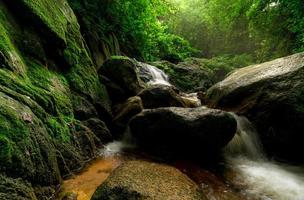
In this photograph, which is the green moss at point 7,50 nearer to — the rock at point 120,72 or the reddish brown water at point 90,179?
the reddish brown water at point 90,179

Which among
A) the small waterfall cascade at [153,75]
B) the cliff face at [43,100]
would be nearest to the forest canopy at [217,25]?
the small waterfall cascade at [153,75]

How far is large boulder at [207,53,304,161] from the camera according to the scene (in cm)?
689

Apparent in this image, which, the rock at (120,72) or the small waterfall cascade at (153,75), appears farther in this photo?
the small waterfall cascade at (153,75)

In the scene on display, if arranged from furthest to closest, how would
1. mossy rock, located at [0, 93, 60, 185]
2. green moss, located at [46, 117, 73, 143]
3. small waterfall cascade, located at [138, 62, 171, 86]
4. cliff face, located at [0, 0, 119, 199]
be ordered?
1. small waterfall cascade, located at [138, 62, 171, 86]
2. green moss, located at [46, 117, 73, 143]
3. cliff face, located at [0, 0, 119, 199]
4. mossy rock, located at [0, 93, 60, 185]

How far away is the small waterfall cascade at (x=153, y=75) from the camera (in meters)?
13.7

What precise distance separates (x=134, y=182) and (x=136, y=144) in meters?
3.37

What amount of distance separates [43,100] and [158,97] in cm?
435

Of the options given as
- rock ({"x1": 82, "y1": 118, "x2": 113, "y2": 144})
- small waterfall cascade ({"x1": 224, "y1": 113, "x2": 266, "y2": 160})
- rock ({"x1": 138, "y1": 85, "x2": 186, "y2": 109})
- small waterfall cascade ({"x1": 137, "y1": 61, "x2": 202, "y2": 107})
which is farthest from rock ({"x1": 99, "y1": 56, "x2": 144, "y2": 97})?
small waterfall cascade ({"x1": 137, "y1": 61, "x2": 202, "y2": 107})

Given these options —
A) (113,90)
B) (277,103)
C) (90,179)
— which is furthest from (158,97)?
(90,179)

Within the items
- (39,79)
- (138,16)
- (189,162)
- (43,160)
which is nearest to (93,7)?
(138,16)

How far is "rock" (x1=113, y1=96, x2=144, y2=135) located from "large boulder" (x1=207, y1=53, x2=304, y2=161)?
9.53 feet

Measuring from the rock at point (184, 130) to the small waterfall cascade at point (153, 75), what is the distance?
6.71 meters

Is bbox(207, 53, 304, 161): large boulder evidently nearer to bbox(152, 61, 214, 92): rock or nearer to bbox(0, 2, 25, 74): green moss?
bbox(0, 2, 25, 74): green moss

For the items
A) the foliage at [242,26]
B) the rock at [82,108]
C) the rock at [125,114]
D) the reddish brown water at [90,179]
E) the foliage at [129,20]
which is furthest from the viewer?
the foliage at [129,20]
